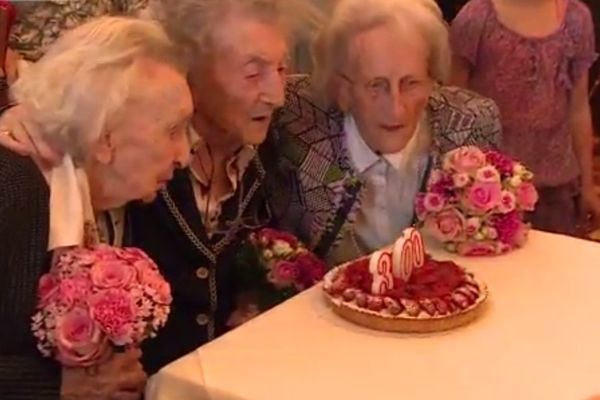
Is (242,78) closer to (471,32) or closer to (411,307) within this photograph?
(411,307)

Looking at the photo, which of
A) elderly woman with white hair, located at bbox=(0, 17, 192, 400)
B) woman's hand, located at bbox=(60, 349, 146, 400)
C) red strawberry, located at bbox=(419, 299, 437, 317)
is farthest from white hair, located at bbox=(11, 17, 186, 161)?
red strawberry, located at bbox=(419, 299, 437, 317)

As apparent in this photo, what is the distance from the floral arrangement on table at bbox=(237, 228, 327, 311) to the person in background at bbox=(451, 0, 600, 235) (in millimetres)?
819

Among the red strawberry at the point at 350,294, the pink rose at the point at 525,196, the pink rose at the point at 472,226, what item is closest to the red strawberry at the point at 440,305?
the red strawberry at the point at 350,294

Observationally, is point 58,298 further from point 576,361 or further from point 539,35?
point 539,35

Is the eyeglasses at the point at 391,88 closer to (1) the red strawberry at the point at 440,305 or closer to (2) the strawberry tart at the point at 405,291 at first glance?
(2) the strawberry tart at the point at 405,291

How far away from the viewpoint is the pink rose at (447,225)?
7.55 ft

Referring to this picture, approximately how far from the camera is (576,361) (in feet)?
6.18

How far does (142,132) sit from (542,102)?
Result: 133 cm

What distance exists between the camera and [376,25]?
97.2 inches

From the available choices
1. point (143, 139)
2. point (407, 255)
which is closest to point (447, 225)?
point (407, 255)

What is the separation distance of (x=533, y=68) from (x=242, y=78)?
0.95 metres

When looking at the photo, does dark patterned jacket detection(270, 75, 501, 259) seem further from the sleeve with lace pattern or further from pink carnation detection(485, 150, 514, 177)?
the sleeve with lace pattern

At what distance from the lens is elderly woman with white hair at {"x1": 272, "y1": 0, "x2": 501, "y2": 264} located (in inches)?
97.1

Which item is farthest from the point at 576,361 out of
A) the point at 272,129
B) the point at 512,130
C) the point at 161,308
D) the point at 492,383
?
the point at 512,130
